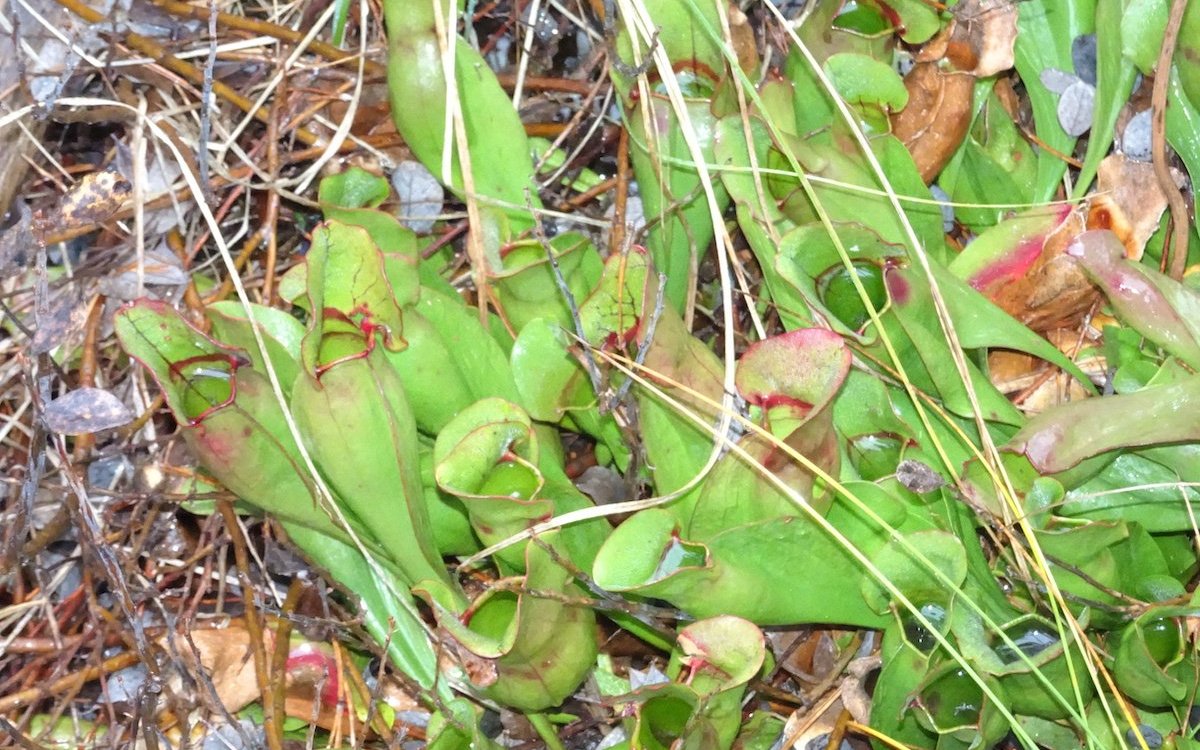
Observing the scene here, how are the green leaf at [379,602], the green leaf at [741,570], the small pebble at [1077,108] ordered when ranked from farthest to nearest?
1. the small pebble at [1077,108]
2. the green leaf at [379,602]
3. the green leaf at [741,570]

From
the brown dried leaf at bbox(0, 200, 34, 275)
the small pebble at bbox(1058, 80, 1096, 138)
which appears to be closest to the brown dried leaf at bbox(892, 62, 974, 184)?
the small pebble at bbox(1058, 80, 1096, 138)

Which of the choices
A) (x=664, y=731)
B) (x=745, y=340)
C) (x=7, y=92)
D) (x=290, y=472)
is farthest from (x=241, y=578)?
(x=7, y=92)

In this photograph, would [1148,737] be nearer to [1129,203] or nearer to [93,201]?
[1129,203]

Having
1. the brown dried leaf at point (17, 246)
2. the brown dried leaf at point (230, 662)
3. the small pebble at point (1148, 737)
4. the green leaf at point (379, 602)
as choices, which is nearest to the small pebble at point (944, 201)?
the small pebble at point (1148, 737)

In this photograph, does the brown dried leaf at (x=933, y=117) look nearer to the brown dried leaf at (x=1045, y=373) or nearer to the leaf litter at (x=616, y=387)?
the leaf litter at (x=616, y=387)

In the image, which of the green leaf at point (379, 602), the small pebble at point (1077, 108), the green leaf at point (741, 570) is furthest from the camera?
the small pebble at point (1077, 108)

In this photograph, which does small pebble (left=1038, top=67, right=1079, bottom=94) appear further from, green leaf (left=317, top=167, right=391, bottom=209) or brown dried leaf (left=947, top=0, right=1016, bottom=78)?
green leaf (left=317, top=167, right=391, bottom=209)
